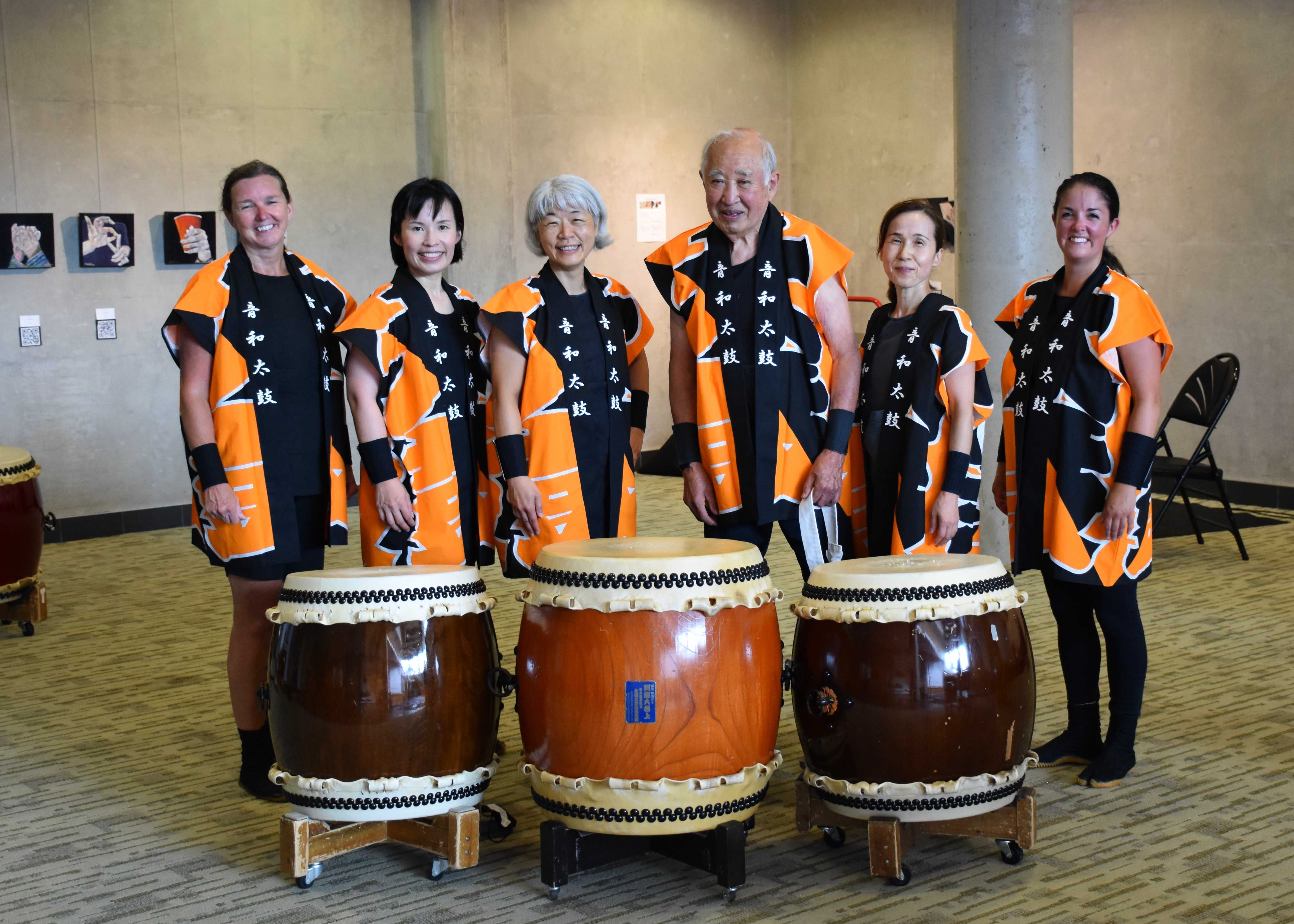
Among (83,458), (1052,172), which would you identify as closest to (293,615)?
(1052,172)

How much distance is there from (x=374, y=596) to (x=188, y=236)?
5302 millimetres

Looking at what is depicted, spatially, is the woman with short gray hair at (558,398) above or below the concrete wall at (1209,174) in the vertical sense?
below

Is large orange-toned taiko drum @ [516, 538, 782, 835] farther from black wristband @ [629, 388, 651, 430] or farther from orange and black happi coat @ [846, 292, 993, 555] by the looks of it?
black wristband @ [629, 388, 651, 430]

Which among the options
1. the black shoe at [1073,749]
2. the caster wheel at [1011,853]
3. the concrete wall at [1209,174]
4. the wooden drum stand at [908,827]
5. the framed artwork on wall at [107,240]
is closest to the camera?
the wooden drum stand at [908,827]

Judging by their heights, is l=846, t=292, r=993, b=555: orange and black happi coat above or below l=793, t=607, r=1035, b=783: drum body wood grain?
above

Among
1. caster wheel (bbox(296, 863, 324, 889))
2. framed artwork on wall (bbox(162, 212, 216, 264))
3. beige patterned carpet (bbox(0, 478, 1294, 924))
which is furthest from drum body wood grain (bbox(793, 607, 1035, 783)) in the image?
framed artwork on wall (bbox(162, 212, 216, 264))

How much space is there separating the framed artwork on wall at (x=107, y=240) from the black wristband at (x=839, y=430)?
529 cm

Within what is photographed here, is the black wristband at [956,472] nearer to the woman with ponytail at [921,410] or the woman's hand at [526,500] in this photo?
the woman with ponytail at [921,410]

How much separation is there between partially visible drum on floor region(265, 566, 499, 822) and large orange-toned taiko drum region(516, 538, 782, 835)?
0.57 feet

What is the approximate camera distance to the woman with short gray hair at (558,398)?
2988 millimetres

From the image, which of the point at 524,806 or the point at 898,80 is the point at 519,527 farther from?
the point at 898,80

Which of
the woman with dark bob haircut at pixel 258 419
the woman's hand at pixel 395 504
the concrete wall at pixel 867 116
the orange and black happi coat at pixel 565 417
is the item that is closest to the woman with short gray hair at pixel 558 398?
the orange and black happi coat at pixel 565 417

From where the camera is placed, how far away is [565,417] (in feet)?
9.85

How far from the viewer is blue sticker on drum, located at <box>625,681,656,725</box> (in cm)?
238
